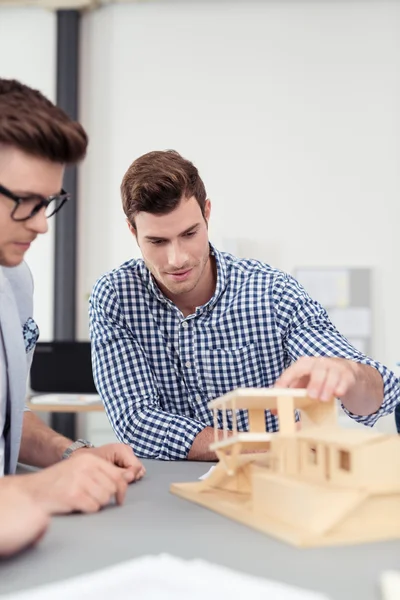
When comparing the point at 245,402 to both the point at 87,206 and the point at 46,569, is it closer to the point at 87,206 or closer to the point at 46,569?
the point at 46,569

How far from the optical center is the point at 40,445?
1.52 m

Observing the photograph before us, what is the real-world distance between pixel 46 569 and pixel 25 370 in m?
0.74

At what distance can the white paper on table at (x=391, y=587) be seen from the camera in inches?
26.7

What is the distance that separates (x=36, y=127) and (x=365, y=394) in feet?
2.85

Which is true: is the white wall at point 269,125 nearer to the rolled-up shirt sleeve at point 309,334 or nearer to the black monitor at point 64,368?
the black monitor at point 64,368

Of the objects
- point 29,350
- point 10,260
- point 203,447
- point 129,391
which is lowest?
point 203,447

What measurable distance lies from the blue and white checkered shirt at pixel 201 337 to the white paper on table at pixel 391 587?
115 cm

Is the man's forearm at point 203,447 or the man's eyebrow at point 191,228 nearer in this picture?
the man's forearm at point 203,447

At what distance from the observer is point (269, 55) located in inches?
180

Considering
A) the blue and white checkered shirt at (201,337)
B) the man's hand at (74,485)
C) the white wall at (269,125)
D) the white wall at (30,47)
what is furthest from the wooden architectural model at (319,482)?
the white wall at (30,47)

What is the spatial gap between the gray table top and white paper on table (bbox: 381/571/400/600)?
0.03 m

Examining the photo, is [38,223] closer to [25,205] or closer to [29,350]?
[25,205]

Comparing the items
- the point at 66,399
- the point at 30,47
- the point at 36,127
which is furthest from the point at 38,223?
the point at 30,47

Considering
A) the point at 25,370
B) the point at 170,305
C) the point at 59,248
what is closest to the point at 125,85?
the point at 59,248
